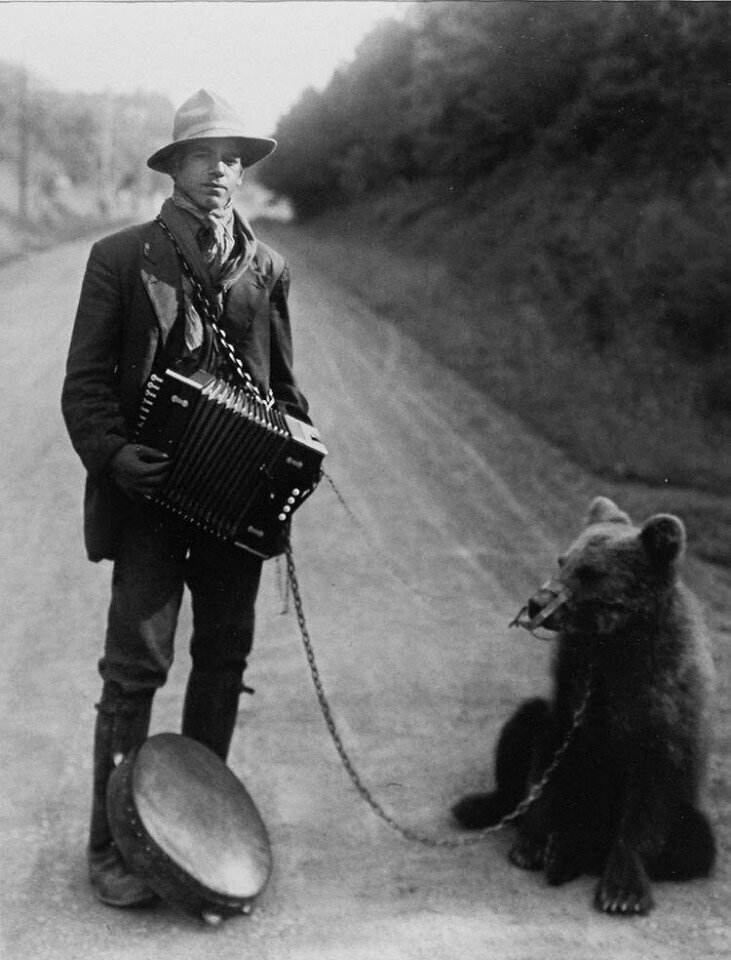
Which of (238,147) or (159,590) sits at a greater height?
(238,147)

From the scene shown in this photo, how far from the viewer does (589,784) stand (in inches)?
169

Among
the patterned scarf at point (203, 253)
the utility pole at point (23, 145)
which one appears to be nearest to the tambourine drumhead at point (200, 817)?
the patterned scarf at point (203, 253)

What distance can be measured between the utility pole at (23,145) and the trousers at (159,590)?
13.0 feet

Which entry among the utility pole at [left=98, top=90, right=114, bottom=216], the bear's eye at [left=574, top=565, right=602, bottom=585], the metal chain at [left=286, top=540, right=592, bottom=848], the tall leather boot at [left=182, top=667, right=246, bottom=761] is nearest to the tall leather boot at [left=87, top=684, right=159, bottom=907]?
the tall leather boot at [left=182, top=667, right=246, bottom=761]

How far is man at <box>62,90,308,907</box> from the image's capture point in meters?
3.70

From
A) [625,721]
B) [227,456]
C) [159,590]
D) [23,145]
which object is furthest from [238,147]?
[23,145]

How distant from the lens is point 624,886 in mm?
4066

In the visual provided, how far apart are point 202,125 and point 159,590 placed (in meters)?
1.51

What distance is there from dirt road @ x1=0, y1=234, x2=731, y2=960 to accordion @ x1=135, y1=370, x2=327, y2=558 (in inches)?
49.4

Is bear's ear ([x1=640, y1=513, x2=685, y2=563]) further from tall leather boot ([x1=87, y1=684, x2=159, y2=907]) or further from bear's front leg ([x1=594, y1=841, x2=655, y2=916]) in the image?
tall leather boot ([x1=87, y1=684, x2=159, y2=907])

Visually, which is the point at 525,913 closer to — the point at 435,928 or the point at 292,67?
the point at 435,928

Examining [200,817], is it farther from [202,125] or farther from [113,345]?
[202,125]

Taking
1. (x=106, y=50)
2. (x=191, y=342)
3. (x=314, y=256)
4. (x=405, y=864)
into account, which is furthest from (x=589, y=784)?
(x=314, y=256)

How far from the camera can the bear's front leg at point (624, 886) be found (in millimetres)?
4023
